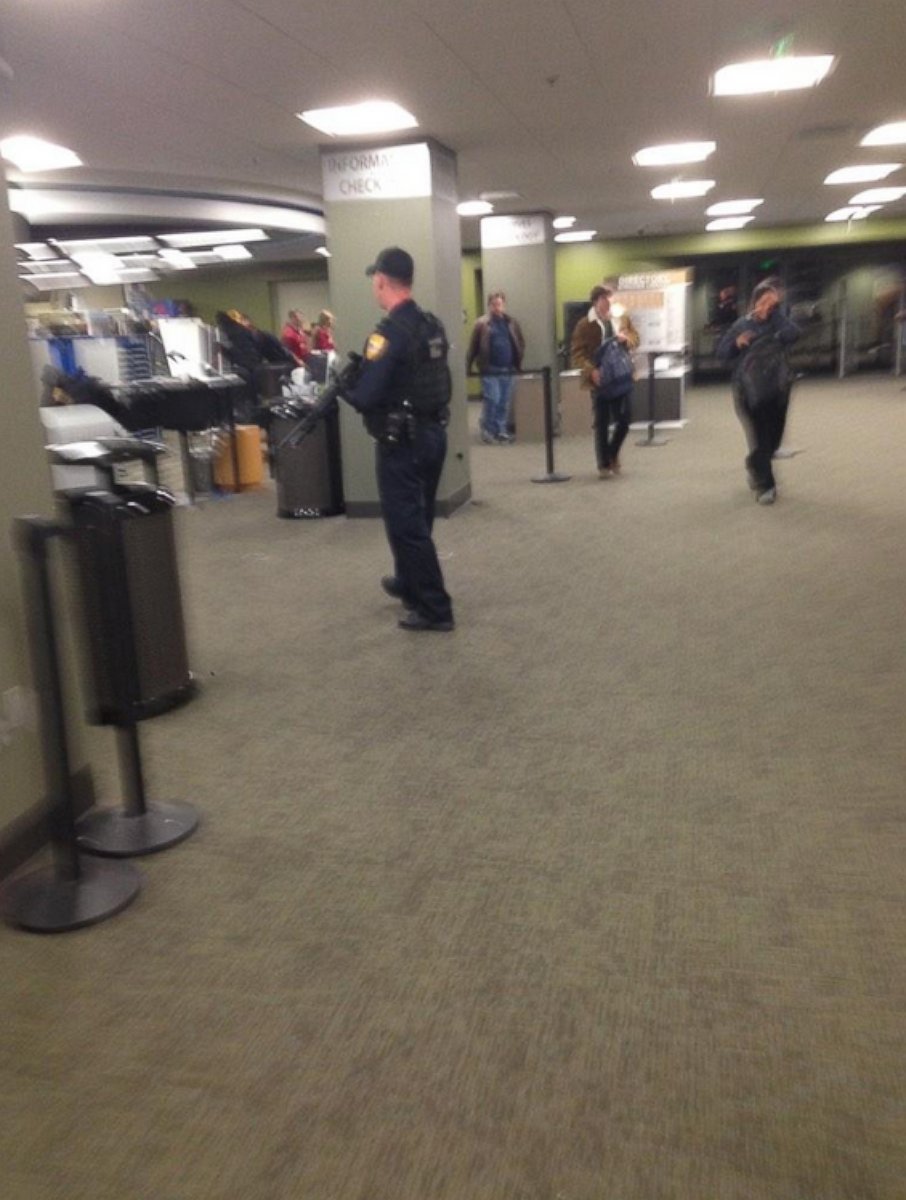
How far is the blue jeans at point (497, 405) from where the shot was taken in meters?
12.7

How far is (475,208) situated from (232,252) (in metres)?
7.36

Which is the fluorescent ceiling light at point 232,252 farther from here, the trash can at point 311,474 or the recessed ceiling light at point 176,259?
the trash can at point 311,474

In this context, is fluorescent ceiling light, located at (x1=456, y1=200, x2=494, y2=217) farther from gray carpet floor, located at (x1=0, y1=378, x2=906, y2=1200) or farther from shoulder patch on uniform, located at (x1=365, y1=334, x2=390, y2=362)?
gray carpet floor, located at (x1=0, y1=378, x2=906, y2=1200)

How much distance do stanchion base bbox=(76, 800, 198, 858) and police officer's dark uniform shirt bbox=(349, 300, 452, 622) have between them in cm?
198

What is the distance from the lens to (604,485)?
903 centimetres

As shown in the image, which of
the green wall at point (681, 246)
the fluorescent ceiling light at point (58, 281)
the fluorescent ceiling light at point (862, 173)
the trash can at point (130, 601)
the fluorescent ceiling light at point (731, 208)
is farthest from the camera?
the green wall at point (681, 246)

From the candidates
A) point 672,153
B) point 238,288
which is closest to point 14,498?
point 672,153

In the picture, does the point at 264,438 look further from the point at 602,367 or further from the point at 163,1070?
the point at 163,1070

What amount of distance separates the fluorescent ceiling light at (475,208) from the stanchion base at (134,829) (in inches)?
398

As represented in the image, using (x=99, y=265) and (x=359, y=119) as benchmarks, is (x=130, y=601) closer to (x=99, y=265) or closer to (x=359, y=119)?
(x=359, y=119)

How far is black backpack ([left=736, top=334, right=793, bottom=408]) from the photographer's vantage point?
708cm

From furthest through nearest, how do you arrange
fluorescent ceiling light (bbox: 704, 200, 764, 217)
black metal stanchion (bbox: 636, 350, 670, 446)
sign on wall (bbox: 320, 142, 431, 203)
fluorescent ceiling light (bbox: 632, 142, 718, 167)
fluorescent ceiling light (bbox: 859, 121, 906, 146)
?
fluorescent ceiling light (bbox: 704, 200, 764, 217), black metal stanchion (bbox: 636, 350, 670, 446), fluorescent ceiling light (bbox: 632, 142, 718, 167), fluorescent ceiling light (bbox: 859, 121, 906, 146), sign on wall (bbox: 320, 142, 431, 203)

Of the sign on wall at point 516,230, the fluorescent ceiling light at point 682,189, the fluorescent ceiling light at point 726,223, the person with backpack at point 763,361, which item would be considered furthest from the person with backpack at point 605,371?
the fluorescent ceiling light at point 726,223

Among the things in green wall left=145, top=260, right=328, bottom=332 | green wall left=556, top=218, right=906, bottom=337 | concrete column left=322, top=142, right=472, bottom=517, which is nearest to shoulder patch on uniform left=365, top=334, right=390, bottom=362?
concrete column left=322, top=142, right=472, bottom=517
